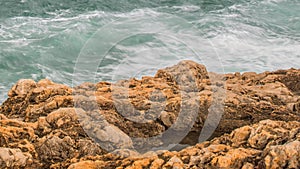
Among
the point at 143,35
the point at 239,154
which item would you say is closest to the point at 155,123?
the point at 239,154

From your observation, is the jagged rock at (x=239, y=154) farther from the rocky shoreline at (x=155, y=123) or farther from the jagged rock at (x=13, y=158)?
the jagged rock at (x=13, y=158)

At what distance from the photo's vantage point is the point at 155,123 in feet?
25.6

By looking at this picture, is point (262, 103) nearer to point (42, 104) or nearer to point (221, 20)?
point (42, 104)

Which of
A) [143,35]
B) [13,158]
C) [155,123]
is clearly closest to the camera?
[13,158]

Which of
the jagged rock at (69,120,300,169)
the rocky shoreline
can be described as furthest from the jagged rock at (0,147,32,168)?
the jagged rock at (69,120,300,169)

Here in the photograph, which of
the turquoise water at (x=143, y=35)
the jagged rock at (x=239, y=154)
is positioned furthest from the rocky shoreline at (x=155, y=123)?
the turquoise water at (x=143, y=35)

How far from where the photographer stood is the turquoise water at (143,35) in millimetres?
21578

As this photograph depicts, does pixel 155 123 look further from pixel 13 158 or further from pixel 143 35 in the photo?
pixel 143 35

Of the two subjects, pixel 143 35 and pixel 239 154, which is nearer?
pixel 239 154

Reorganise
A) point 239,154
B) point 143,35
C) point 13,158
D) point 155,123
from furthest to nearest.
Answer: point 143,35 → point 155,123 → point 13,158 → point 239,154

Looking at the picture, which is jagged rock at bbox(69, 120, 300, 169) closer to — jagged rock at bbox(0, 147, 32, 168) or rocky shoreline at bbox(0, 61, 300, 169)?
rocky shoreline at bbox(0, 61, 300, 169)

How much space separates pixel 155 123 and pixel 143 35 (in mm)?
18212

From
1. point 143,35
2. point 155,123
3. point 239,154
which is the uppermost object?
point 239,154

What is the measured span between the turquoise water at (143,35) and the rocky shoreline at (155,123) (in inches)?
388
